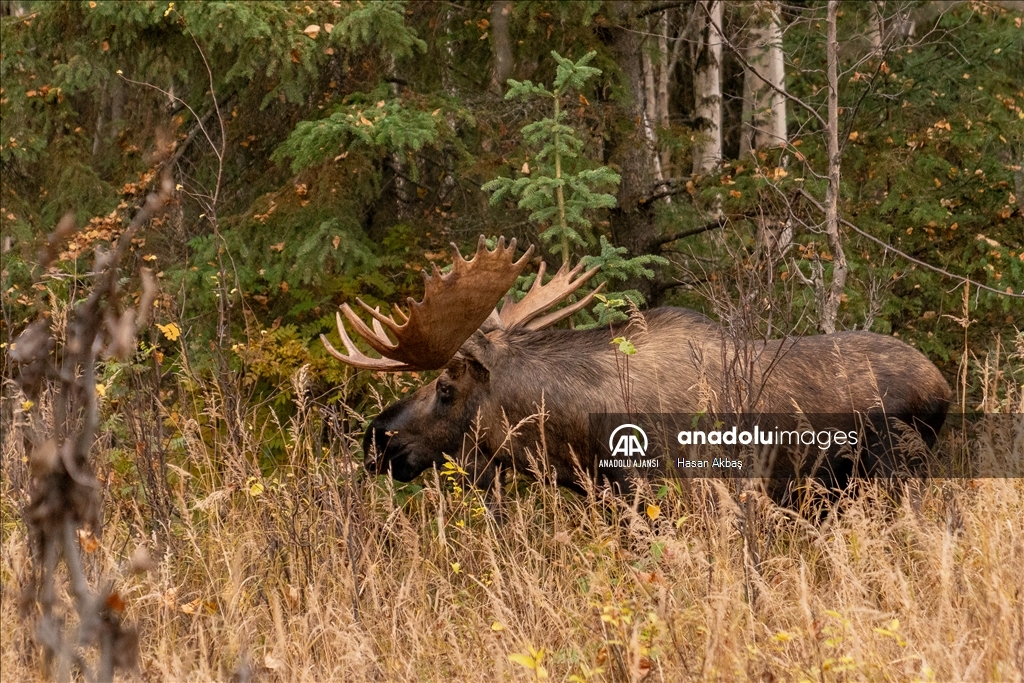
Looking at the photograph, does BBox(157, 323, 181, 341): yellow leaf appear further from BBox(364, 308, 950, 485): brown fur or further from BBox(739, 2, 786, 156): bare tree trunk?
→ BBox(739, 2, 786, 156): bare tree trunk

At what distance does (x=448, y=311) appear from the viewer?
5859mm

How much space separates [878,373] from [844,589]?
2072 mm

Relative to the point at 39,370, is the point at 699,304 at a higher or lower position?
lower

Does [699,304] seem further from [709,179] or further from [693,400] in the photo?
[693,400]

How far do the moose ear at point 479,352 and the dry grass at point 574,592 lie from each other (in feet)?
2.36

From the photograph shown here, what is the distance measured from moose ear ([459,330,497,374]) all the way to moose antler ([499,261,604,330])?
12.6 inches

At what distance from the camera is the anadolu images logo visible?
585cm

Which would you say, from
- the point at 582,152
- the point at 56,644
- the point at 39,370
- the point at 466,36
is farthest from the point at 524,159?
the point at 56,644

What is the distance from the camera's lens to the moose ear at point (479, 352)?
20.0 feet

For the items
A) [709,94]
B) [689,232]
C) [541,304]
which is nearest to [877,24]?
[689,232]

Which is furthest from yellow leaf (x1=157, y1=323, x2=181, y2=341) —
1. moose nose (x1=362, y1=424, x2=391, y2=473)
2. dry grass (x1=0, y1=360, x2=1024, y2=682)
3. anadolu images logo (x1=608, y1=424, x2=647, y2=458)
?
anadolu images logo (x1=608, y1=424, x2=647, y2=458)

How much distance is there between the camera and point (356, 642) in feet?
14.6

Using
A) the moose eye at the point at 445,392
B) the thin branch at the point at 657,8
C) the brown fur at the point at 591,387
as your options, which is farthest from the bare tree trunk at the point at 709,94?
the moose eye at the point at 445,392

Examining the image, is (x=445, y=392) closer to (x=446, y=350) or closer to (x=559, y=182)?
(x=446, y=350)
